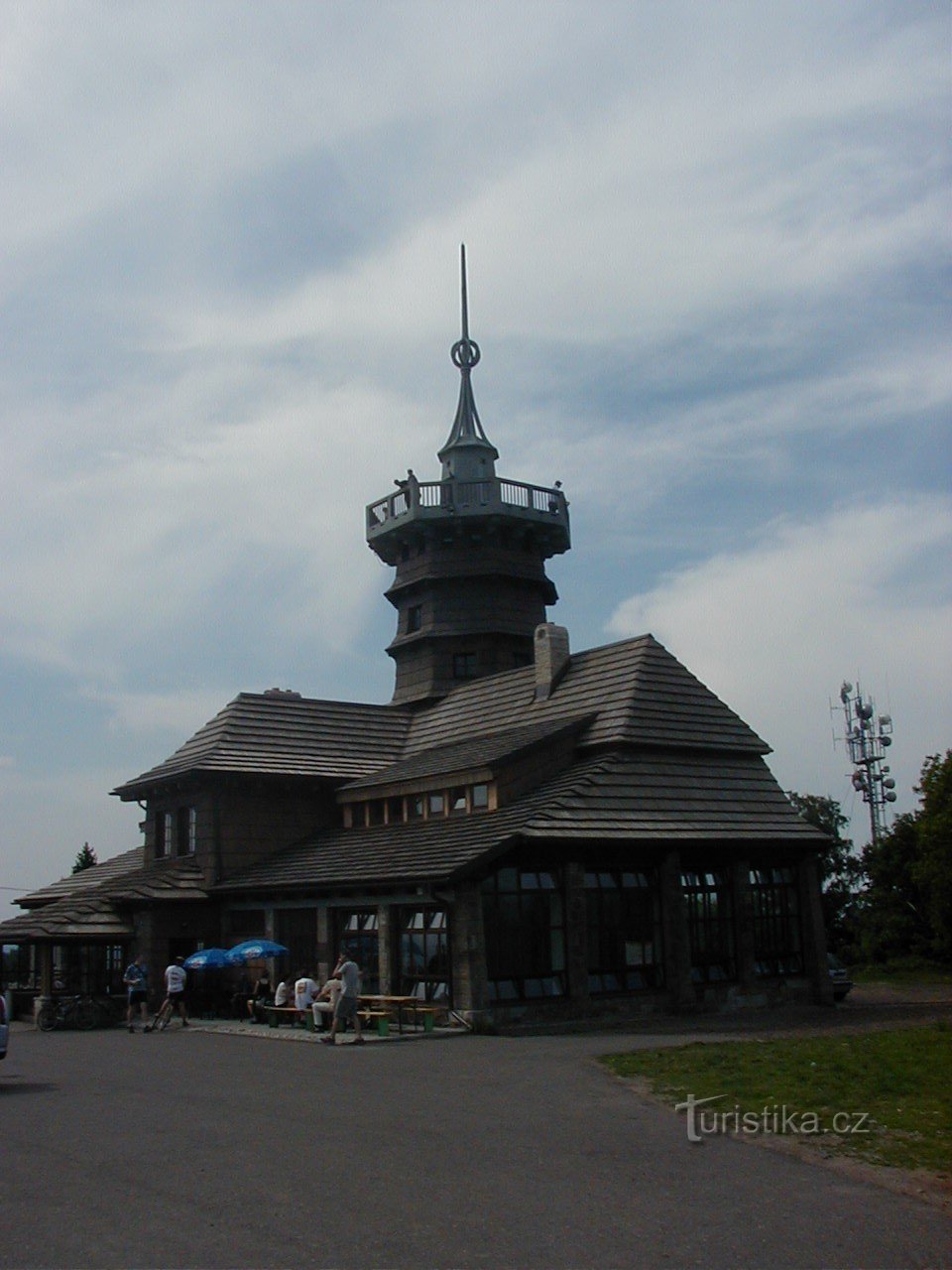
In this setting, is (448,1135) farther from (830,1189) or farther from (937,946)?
Result: (937,946)

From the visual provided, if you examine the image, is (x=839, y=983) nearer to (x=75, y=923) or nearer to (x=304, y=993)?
(x=304, y=993)

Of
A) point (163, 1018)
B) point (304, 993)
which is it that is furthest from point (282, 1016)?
point (163, 1018)

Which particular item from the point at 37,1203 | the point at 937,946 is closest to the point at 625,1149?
the point at 37,1203

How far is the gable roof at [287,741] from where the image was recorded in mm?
33250

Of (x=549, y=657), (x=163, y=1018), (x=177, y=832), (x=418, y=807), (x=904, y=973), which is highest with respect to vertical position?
(x=549, y=657)

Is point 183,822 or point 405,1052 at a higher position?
point 183,822

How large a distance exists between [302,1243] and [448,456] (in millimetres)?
37659

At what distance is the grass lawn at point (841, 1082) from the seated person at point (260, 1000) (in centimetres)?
1150

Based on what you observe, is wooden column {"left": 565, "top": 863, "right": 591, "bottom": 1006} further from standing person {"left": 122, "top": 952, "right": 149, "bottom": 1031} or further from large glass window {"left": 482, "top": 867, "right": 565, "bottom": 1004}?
standing person {"left": 122, "top": 952, "right": 149, "bottom": 1031}

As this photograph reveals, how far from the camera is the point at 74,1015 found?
28.3m

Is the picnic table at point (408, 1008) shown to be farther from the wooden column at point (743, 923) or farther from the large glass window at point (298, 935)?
the wooden column at point (743, 923)

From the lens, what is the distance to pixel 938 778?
132ft

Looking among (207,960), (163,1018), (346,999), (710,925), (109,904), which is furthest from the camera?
(109,904)

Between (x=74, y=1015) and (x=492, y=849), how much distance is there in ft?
38.4
